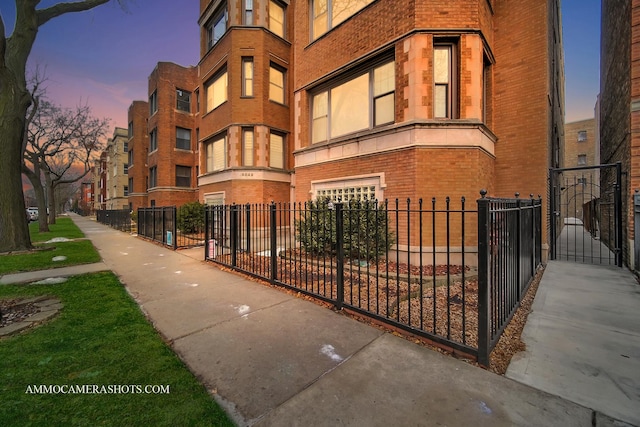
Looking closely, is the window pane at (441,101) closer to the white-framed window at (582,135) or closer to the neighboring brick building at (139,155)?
the neighboring brick building at (139,155)

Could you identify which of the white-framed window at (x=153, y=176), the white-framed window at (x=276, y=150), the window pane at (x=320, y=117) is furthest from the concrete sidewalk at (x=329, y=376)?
the white-framed window at (x=153, y=176)

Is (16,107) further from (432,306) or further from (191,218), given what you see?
(432,306)

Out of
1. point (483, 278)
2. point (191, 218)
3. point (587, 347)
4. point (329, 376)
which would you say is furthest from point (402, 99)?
point (191, 218)

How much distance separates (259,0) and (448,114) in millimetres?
11275

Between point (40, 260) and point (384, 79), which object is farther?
point (40, 260)

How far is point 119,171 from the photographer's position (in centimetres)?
4169

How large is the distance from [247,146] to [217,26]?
7.57 meters

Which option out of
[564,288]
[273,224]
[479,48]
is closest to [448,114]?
[479,48]

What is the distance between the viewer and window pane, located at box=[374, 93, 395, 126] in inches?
325

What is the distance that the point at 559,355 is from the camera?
10.3ft

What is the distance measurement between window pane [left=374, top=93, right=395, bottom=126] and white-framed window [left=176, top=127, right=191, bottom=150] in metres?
21.4

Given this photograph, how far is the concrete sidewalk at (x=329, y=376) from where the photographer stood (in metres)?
2.26

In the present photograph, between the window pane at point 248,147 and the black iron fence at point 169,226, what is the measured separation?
4.03 meters

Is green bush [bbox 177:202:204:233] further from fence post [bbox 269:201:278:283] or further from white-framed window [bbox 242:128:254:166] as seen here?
fence post [bbox 269:201:278:283]
